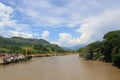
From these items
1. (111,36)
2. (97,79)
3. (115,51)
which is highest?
(111,36)

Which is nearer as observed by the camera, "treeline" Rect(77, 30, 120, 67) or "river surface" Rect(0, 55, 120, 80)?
"river surface" Rect(0, 55, 120, 80)

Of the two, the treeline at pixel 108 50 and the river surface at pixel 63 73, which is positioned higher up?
the treeline at pixel 108 50

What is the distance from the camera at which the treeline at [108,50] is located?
45.0 meters

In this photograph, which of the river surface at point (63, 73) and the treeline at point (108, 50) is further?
the treeline at point (108, 50)

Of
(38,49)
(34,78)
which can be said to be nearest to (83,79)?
(34,78)

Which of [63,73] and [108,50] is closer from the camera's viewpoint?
[63,73]

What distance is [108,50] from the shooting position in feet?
176

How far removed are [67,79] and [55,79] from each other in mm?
1717

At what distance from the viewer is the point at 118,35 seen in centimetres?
4916

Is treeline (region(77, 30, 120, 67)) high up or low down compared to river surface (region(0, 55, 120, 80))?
up

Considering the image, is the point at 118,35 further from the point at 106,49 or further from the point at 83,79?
the point at 83,79

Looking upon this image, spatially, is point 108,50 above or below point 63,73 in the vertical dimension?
above

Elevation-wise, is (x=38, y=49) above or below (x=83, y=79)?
above

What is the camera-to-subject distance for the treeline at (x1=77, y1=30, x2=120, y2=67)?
45.0 metres
